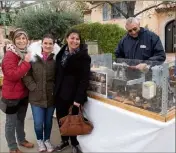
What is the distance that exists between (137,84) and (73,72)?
2.32 ft

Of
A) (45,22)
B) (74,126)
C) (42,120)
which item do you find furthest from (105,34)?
(74,126)

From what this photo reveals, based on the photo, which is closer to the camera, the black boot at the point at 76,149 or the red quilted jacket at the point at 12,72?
the red quilted jacket at the point at 12,72

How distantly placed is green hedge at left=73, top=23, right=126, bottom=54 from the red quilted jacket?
583 centimetres

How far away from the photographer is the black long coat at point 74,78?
2.78 meters

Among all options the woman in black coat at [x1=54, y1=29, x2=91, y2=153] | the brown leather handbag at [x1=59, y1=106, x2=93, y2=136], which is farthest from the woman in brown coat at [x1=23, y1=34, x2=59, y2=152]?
the brown leather handbag at [x1=59, y1=106, x2=93, y2=136]

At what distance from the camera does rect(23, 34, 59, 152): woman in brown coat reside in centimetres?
293

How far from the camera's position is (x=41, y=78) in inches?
116

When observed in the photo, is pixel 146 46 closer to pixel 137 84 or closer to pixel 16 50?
pixel 137 84

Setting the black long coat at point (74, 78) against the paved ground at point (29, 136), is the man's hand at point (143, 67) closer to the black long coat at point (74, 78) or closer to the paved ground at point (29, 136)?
the black long coat at point (74, 78)

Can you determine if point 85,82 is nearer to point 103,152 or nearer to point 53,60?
point 53,60

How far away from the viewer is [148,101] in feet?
7.79

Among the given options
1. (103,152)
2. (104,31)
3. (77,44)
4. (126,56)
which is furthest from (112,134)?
(104,31)

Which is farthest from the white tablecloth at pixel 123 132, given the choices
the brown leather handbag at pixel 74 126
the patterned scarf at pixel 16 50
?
the patterned scarf at pixel 16 50

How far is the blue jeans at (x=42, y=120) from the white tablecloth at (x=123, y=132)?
1.45 feet
